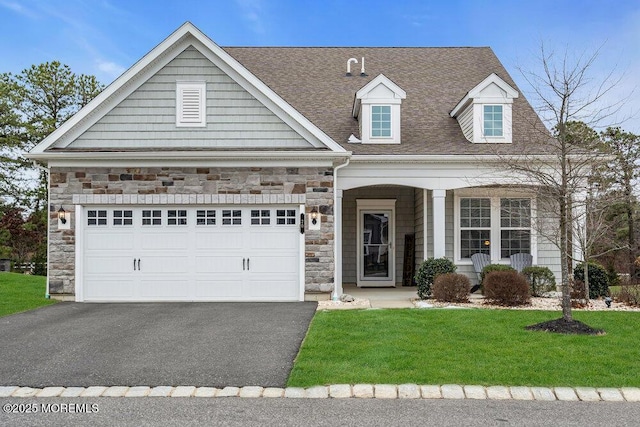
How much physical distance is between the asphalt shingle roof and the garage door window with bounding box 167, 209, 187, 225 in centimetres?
393

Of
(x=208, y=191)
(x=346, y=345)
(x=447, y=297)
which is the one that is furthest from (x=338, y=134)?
(x=346, y=345)

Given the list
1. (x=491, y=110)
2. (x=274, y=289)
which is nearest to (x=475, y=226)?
(x=491, y=110)

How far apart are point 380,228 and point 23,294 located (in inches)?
351

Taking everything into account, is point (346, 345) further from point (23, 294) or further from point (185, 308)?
point (23, 294)

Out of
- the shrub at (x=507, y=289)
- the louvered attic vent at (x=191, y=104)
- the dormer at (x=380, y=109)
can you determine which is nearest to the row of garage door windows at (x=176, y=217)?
the louvered attic vent at (x=191, y=104)

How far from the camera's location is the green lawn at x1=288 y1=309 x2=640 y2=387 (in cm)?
585

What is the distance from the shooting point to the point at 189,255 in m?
12.2

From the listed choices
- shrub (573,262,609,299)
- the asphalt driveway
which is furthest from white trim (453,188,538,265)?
the asphalt driveway

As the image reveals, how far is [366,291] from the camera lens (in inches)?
568

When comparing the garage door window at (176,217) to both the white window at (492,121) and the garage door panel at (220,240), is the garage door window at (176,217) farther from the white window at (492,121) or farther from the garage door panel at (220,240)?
the white window at (492,121)

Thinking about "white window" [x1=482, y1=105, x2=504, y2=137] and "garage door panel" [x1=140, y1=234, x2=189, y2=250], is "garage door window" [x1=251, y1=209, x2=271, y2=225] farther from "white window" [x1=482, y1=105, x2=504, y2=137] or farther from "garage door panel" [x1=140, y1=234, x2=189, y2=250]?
"white window" [x1=482, y1=105, x2=504, y2=137]

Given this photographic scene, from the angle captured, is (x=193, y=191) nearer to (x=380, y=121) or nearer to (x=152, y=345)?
(x=380, y=121)

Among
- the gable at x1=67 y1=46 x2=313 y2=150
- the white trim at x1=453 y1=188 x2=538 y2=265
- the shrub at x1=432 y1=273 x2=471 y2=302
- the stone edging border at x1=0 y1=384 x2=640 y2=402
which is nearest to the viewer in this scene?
the stone edging border at x1=0 y1=384 x2=640 y2=402

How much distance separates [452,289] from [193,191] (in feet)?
18.4
